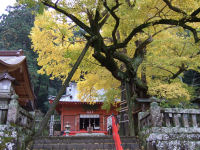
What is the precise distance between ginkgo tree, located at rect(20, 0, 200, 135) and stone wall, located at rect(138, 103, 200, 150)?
6.28ft

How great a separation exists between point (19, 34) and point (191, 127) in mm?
33106

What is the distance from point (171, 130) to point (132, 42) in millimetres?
6584

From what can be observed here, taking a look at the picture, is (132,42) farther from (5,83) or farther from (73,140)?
(5,83)

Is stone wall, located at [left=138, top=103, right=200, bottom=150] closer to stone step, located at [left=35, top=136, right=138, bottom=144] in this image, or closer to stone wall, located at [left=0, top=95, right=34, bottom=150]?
stone step, located at [left=35, top=136, right=138, bottom=144]

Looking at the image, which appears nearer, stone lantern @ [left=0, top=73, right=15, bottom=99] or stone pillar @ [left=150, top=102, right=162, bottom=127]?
stone pillar @ [left=150, top=102, right=162, bottom=127]

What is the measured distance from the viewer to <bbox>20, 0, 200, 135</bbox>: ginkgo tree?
25.2ft

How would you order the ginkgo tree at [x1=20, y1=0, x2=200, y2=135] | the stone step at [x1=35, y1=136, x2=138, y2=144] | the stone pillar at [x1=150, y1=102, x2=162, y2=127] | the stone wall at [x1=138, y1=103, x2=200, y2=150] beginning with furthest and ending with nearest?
1. the ginkgo tree at [x1=20, y1=0, x2=200, y2=135]
2. the stone step at [x1=35, y1=136, x2=138, y2=144]
3. the stone pillar at [x1=150, y1=102, x2=162, y2=127]
4. the stone wall at [x1=138, y1=103, x2=200, y2=150]

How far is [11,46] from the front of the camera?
3117cm

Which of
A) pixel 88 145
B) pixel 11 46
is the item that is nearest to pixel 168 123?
pixel 88 145

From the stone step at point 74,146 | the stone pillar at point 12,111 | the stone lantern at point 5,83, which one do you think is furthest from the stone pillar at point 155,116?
the stone lantern at point 5,83

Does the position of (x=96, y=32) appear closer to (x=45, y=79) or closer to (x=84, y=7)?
(x=84, y=7)

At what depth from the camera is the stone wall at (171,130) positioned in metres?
5.98

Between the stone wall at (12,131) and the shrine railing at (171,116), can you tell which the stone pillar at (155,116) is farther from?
the stone wall at (12,131)

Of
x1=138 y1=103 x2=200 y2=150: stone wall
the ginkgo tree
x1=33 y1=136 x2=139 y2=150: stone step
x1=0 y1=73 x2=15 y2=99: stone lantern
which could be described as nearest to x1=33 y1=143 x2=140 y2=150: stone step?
x1=33 y1=136 x2=139 y2=150: stone step
